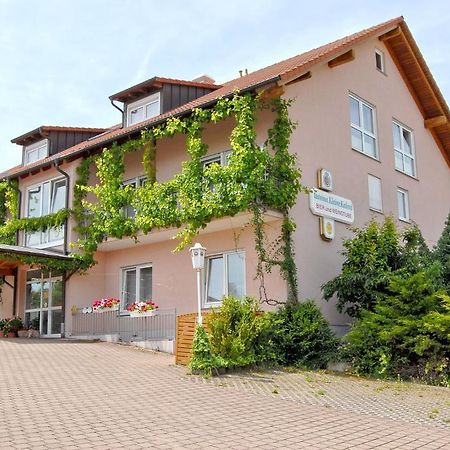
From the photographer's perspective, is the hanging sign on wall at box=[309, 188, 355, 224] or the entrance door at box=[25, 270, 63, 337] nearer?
the hanging sign on wall at box=[309, 188, 355, 224]

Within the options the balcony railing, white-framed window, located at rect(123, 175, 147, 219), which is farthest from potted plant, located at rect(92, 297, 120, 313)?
white-framed window, located at rect(123, 175, 147, 219)

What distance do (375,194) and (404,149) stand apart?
334 centimetres

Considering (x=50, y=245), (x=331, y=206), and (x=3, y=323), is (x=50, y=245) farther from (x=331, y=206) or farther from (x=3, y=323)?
(x=331, y=206)

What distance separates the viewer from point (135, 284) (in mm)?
19469

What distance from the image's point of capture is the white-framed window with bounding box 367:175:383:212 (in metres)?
20.0

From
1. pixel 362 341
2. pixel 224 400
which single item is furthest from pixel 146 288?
pixel 224 400

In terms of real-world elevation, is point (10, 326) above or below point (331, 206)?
below

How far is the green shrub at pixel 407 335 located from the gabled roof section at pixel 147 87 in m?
10.8

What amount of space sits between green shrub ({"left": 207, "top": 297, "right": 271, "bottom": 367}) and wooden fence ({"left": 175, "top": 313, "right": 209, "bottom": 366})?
57 centimetres

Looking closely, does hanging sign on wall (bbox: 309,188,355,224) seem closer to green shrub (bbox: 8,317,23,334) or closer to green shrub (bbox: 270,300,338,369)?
green shrub (bbox: 270,300,338,369)

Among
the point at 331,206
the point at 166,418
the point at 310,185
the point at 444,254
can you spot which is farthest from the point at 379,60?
the point at 166,418

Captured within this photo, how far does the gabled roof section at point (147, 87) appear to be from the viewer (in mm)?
20484

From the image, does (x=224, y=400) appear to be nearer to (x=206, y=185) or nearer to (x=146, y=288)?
Result: (x=206, y=185)

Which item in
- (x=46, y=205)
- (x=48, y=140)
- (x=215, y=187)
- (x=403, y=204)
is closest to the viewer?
(x=215, y=187)
